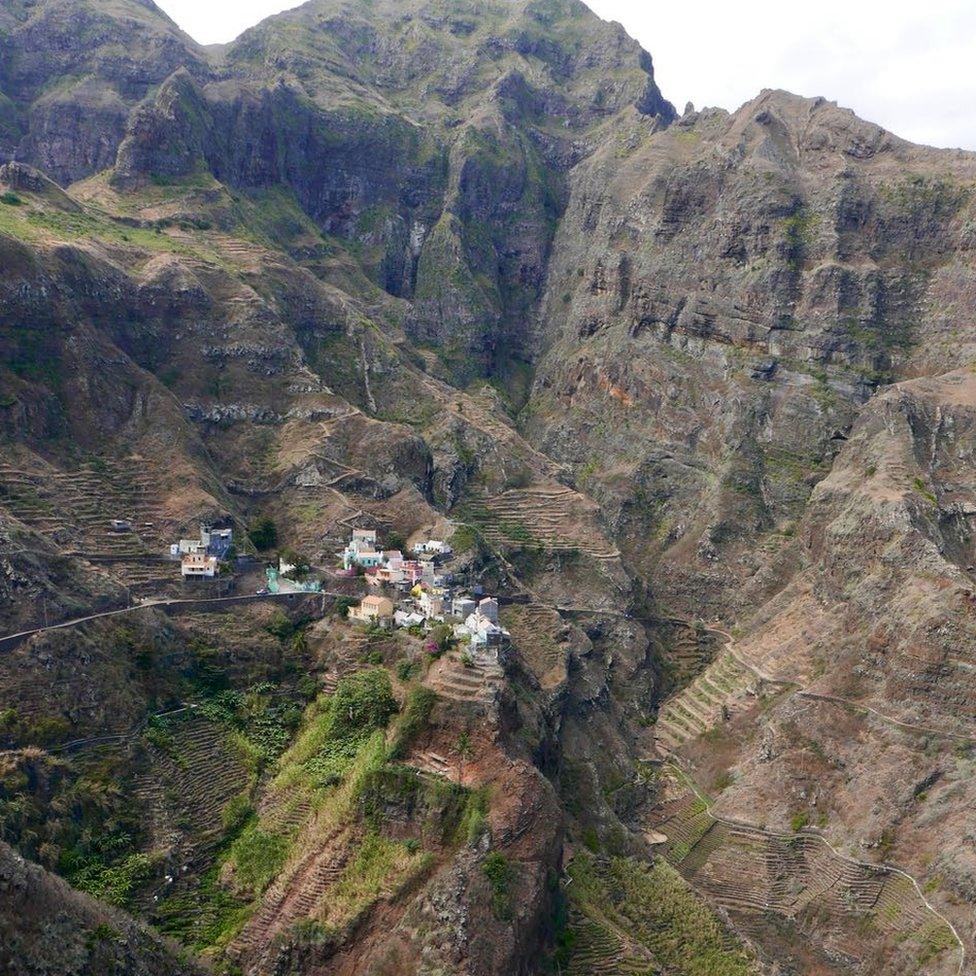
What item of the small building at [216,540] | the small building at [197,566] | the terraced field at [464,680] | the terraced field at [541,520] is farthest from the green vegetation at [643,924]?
the terraced field at [541,520]

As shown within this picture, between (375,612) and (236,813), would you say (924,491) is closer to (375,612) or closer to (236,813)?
(375,612)

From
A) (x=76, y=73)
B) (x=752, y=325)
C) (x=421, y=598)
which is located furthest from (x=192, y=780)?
(x=76, y=73)

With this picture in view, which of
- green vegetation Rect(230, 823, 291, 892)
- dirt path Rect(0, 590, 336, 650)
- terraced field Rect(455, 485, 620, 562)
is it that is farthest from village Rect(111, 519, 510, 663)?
green vegetation Rect(230, 823, 291, 892)

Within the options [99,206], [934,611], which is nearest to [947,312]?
[934,611]

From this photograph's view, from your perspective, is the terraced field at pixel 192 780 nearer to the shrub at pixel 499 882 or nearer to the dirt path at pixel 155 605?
the dirt path at pixel 155 605

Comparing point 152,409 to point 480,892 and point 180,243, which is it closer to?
point 180,243

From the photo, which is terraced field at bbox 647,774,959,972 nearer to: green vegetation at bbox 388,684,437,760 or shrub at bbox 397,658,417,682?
shrub at bbox 397,658,417,682
